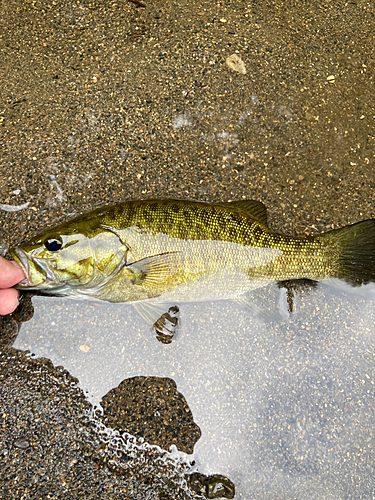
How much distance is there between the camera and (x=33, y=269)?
10.1ft

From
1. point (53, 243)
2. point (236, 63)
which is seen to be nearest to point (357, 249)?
point (236, 63)

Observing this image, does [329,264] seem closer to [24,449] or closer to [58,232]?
[58,232]

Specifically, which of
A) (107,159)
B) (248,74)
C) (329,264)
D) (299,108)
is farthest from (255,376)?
(248,74)

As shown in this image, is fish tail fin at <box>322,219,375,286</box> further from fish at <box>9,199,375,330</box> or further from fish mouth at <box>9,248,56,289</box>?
fish mouth at <box>9,248,56,289</box>

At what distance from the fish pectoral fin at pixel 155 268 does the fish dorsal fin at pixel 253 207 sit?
2.51ft

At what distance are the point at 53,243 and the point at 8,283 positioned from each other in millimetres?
512

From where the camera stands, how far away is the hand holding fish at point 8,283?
3037mm

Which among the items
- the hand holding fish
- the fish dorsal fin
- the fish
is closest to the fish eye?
the fish

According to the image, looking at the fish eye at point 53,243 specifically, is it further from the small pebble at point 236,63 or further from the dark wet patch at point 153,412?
the small pebble at point 236,63

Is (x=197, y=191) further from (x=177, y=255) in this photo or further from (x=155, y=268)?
(x=155, y=268)

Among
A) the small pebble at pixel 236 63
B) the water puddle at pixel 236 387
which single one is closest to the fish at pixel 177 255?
the water puddle at pixel 236 387

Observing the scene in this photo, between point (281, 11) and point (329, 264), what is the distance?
2899 mm

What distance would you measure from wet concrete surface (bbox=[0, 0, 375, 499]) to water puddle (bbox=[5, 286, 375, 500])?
0.01 m

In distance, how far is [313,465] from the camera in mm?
3375
